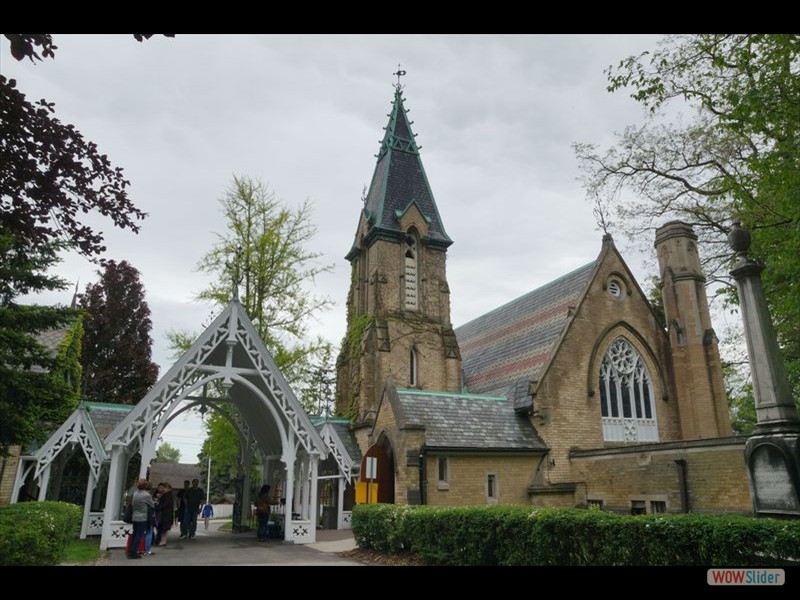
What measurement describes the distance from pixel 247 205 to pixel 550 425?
16541mm

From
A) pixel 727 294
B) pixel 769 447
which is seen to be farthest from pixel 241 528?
pixel 727 294

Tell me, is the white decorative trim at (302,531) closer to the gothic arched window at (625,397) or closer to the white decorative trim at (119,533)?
the white decorative trim at (119,533)

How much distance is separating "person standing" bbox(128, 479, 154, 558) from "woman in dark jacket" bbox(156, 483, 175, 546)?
8.77ft

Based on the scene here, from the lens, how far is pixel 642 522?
834cm

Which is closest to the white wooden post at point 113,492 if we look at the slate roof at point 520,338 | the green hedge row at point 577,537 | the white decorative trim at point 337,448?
the green hedge row at point 577,537

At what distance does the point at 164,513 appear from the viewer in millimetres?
16656

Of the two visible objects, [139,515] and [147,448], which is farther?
[147,448]

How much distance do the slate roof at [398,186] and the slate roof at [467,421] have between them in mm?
12302

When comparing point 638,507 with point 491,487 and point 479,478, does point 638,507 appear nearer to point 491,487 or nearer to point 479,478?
point 491,487

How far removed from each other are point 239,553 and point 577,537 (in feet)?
30.6

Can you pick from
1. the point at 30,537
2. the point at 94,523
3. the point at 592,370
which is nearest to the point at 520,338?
the point at 592,370

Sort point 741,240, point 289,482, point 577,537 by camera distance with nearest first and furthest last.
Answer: point 577,537
point 741,240
point 289,482

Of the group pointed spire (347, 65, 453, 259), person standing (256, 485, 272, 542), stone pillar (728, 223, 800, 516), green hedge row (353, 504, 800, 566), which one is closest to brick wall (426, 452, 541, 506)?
green hedge row (353, 504, 800, 566)
